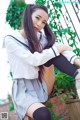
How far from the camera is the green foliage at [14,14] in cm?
291

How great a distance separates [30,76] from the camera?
1646 mm

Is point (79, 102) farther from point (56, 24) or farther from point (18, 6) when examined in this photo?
point (18, 6)

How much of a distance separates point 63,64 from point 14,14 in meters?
1.67

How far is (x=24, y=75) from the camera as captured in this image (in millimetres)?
1643

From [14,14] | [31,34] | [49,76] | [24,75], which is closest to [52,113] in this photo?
[49,76]

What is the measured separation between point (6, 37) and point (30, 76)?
1.07 ft

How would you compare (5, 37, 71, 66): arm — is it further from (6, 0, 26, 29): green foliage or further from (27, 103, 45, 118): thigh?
(6, 0, 26, 29): green foliage

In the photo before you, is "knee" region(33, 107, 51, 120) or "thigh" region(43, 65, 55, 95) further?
"thigh" region(43, 65, 55, 95)

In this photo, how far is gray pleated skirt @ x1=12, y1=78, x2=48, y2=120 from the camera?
1579 millimetres

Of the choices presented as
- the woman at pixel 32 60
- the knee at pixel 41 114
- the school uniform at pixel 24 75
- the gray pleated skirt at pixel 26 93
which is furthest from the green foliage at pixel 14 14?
the knee at pixel 41 114

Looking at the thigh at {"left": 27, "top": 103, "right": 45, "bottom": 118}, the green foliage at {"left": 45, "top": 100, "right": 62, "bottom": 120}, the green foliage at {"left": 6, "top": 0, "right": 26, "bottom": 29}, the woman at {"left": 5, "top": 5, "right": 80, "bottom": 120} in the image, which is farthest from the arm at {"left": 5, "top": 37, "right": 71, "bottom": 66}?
the green foliage at {"left": 6, "top": 0, "right": 26, "bottom": 29}

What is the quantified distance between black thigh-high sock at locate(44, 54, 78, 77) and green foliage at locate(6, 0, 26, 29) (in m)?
1.47

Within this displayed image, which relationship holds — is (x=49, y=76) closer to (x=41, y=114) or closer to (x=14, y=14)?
(x=41, y=114)

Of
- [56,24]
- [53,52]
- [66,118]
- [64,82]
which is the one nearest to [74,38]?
[56,24]
